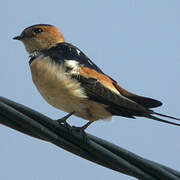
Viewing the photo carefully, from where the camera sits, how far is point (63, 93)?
3096mm

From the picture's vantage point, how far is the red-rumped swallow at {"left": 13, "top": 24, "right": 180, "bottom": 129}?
2980 mm

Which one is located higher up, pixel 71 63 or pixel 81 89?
pixel 71 63

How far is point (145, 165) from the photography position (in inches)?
83.0

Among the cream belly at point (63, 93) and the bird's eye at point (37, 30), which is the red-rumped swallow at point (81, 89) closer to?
the cream belly at point (63, 93)

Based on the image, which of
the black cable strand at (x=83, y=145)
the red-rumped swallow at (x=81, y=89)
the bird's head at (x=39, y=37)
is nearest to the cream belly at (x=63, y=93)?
the red-rumped swallow at (x=81, y=89)

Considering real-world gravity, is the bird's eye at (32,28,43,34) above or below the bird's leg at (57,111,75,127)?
above

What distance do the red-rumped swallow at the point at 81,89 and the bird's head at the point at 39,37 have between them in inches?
19.7

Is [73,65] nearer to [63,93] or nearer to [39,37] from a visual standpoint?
[63,93]

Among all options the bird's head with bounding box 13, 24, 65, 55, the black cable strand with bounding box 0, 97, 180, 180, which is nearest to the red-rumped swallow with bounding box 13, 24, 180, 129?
the bird's head with bounding box 13, 24, 65, 55


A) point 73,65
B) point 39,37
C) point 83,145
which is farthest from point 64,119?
point 39,37

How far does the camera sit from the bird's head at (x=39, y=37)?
3.91 metres

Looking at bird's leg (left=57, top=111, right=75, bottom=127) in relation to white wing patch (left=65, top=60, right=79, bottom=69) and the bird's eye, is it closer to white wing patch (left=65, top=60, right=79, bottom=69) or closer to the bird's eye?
white wing patch (left=65, top=60, right=79, bottom=69)

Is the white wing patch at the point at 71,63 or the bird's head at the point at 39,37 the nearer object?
the white wing patch at the point at 71,63

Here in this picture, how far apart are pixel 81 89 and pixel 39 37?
3.49ft
